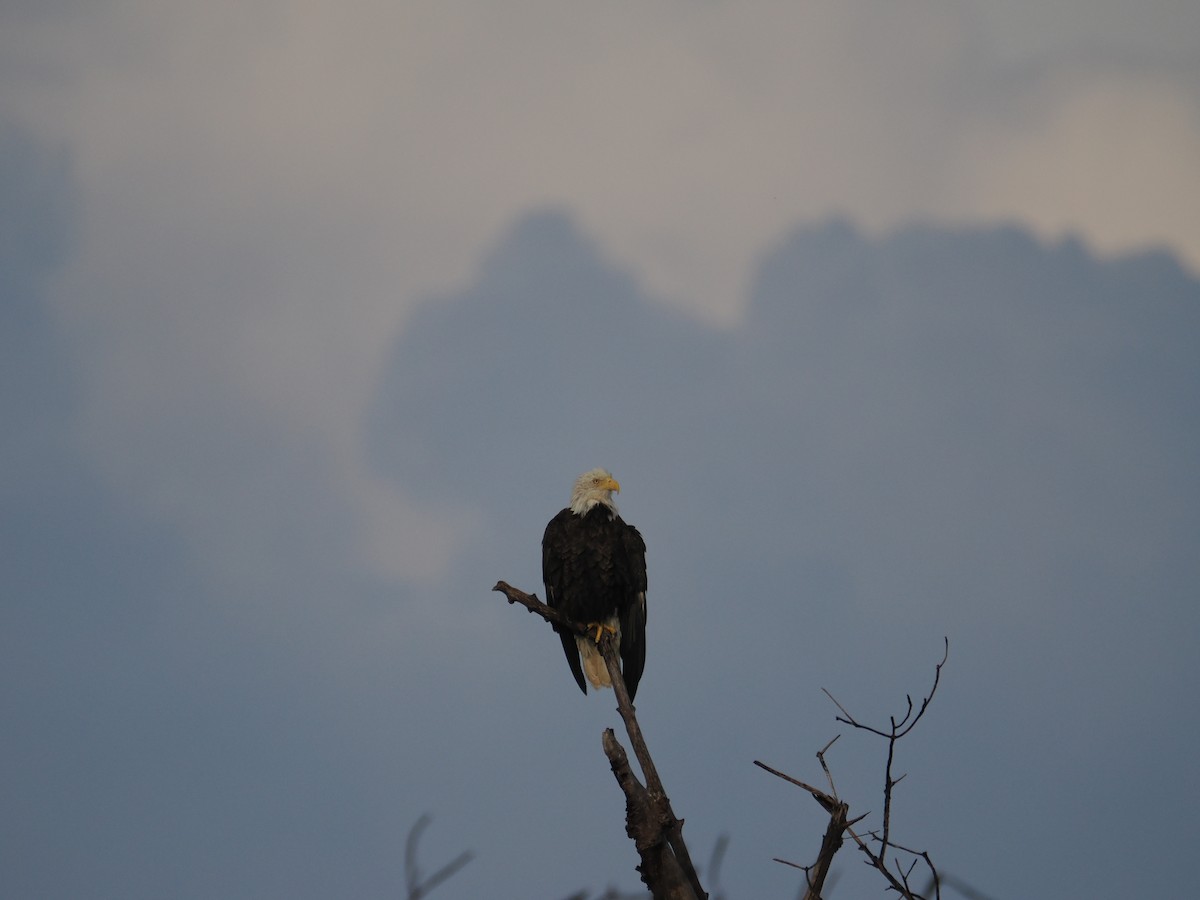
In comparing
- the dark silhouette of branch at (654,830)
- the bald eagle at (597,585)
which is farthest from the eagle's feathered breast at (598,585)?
the dark silhouette of branch at (654,830)

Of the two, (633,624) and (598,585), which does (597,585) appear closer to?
(598,585)

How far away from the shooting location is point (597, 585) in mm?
6883

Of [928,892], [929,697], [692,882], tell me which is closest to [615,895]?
[928,892]

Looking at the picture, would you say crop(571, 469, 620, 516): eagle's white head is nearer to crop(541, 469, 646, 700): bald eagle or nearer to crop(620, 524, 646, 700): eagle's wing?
crop(541, 469, 646, 700): bald eagle

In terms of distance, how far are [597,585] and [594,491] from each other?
0.76m

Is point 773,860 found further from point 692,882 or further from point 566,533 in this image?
point 566,533

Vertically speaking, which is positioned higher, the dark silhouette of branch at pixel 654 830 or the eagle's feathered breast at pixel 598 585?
the eagle's feathered breast at pixel 598 585

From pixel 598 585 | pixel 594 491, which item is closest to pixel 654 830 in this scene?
pixel 598 585

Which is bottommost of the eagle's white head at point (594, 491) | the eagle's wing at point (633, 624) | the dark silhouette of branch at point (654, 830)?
the dark silhouette of branch at point (654, 830)

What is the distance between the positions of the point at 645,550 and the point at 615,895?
15.4 ft

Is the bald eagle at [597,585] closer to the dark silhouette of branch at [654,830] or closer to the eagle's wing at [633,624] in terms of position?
the eagle's wing at [633,624]

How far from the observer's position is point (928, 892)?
288cm

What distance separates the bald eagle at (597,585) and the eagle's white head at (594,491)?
0.07m

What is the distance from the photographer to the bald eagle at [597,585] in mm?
6902
